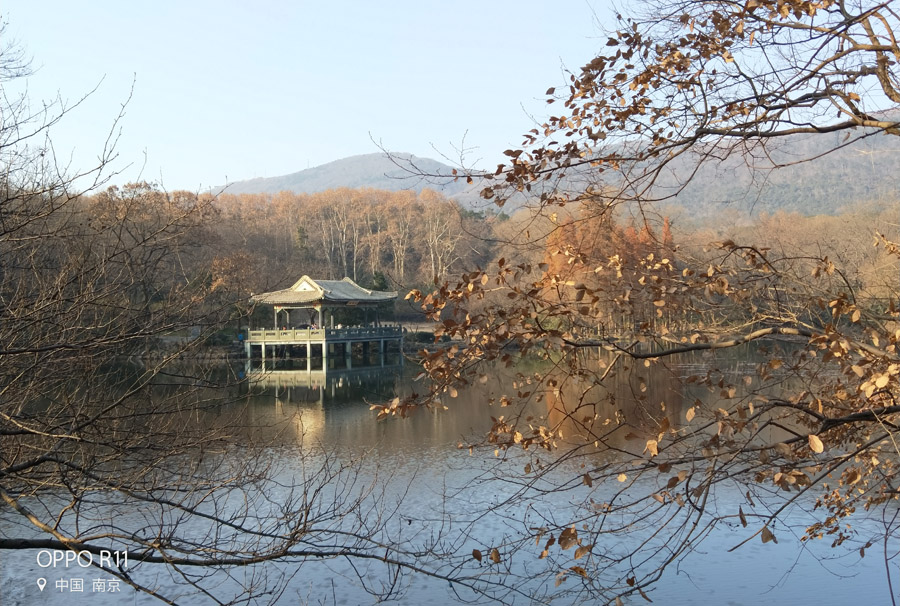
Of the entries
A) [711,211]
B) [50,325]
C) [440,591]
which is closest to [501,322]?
[50,325]

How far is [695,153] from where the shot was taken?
9.21 ft

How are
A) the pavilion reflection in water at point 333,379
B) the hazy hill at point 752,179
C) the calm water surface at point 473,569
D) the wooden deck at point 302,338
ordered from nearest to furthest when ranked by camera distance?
the hazy hill at point 752,179 < the calm water surface at point 473,569 < the pavilion reflection in water at point 333,379 < the wooden deck at point 302,338

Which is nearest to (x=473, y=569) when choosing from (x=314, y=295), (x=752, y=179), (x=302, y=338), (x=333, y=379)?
(x=752, y=179)

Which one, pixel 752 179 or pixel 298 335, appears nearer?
pixel 752 179

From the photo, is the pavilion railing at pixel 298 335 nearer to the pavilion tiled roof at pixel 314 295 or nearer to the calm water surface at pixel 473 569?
the pavilion tiled roof at pixel 314 295

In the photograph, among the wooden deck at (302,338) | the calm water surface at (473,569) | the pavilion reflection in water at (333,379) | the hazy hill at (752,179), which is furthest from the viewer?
the wooden deck at (302,338)

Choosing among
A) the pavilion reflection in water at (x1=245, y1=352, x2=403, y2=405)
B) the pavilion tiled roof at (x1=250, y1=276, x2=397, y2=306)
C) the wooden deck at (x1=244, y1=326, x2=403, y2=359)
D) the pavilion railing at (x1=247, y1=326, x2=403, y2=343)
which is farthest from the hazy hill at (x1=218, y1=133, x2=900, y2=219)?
the pavilion railing at (x1=247, y1=326, x2=403, y2=343)

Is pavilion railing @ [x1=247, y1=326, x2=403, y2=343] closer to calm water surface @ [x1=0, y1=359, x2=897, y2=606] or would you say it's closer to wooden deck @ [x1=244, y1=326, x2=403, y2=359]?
wooden deck @ [x1=244, y1=326, x2=403, y2=359]

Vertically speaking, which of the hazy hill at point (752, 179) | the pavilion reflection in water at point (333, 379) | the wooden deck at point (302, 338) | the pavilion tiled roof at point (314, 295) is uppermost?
the hazy hill at point (752, 179)

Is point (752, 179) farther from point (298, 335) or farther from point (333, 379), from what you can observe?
point (298, 335)

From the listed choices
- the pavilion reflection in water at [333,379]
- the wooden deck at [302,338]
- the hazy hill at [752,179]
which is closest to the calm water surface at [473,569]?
the hazy hill at [752,179]

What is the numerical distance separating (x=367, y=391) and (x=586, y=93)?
16209 mm

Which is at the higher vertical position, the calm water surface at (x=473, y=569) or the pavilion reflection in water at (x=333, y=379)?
the calm water surface at (x=473, y=569)

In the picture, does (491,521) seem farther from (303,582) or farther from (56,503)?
(56,503)
